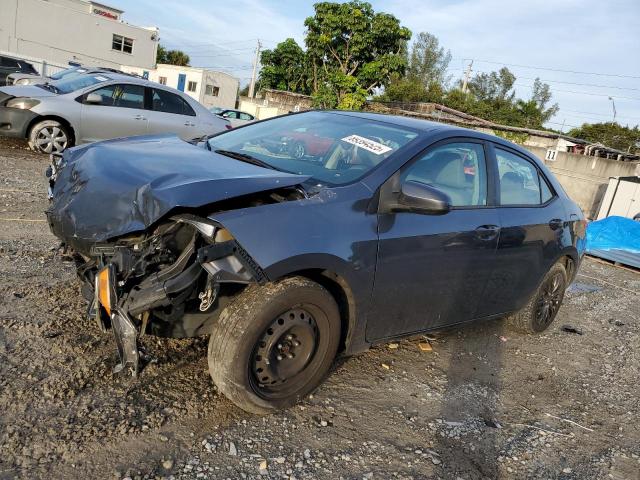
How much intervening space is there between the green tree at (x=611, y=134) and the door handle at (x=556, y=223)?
40.7m

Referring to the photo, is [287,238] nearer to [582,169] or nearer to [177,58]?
[582,169]

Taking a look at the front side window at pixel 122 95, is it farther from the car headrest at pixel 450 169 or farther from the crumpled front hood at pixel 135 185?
the car headrest at pixel 450 169

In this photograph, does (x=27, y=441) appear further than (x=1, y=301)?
No

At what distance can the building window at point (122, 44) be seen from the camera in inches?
1652

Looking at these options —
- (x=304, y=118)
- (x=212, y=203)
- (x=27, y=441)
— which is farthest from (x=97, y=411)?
(x=304, y=118)

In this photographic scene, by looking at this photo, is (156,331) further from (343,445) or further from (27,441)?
(343,445)

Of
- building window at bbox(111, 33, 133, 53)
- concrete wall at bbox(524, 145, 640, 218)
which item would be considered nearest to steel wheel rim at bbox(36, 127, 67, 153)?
concrete wall at bbox(524, 145, 640, 218)

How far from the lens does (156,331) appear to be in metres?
2.77

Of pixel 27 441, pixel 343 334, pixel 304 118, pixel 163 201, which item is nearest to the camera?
pixel 27 441

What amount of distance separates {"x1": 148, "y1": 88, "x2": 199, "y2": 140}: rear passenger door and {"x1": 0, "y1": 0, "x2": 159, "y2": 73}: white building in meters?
29.8

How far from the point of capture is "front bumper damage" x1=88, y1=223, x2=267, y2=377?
254 centimetres

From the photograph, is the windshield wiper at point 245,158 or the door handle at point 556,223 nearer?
the windshield wiper at point 245,158

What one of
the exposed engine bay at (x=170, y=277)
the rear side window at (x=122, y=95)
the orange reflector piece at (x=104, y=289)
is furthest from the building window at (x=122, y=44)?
the orange reflector piece at (x=104, y=289)

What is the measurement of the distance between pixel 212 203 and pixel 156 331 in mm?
738
